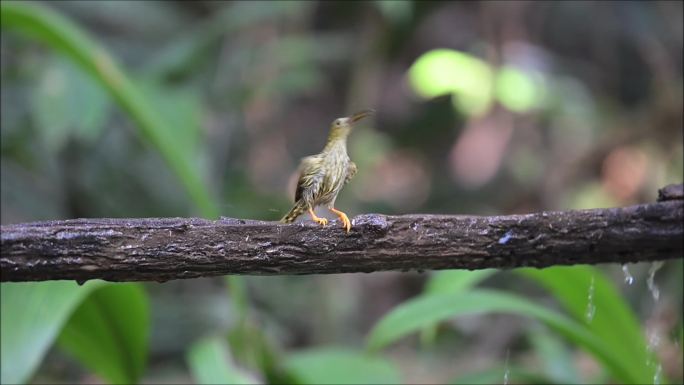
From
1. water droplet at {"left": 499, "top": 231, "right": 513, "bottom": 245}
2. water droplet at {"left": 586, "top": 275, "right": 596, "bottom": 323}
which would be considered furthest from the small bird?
water droplet at {"left": 586, "top": 275, "right": 596, "bottom": 323}

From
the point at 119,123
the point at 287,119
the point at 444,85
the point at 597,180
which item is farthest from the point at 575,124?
the point at 119,123

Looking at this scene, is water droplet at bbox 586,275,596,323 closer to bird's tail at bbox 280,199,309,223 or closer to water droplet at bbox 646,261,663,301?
water droplet at bbox 646,261,663,301

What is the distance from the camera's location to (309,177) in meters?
2.13

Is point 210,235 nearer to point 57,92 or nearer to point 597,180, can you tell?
point 57,92

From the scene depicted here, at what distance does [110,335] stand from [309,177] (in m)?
1.16

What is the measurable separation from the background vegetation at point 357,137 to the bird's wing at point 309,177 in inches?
42.4

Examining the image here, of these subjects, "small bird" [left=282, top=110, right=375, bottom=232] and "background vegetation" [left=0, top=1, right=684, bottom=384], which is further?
"background vegetation" [left=0, top=1, right=684, bottom=384]

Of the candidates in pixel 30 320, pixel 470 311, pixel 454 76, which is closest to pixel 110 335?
pixel 30 320

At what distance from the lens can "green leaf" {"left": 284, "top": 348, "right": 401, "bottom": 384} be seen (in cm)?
279

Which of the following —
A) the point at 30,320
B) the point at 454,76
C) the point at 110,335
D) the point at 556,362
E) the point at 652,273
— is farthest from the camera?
the point at 454,76

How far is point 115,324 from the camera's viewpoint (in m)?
2.86

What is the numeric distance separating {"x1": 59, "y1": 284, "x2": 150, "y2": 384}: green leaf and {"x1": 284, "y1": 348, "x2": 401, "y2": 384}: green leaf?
1.78 feet

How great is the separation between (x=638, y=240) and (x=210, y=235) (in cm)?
85

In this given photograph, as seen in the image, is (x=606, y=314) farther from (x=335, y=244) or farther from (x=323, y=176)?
(x=335, y=244)
